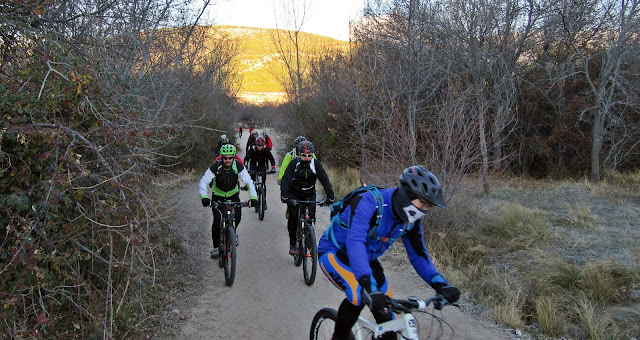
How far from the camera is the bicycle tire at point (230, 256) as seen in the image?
6508mm

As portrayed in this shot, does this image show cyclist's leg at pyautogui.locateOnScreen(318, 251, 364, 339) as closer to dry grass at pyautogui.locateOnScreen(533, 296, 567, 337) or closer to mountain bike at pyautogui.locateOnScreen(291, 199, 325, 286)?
mountain bike at pyautogui.locateOnScreen(291, 199, 325, 286)

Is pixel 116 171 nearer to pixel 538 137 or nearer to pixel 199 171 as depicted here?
pixel 199 171

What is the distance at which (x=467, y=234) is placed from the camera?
31.3 ft

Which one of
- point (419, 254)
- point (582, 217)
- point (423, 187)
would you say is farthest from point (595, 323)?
point (582, 217)

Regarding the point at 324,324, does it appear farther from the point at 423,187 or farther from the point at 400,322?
the point at 423,187

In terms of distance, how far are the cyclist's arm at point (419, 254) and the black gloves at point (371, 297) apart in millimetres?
566

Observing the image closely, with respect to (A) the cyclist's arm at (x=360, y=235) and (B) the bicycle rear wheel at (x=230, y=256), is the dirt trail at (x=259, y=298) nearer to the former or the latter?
(B) the bicycle rear wheel at (x=230, y=256)

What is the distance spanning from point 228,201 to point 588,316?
5.24m

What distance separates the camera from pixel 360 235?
3.15 metres

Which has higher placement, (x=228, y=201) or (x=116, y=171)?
(x=116, y=171)

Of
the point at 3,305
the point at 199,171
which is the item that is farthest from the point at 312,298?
the point at 199,171

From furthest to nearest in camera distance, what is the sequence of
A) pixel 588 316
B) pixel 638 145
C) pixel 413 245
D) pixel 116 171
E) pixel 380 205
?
pixel 638 145
pixel 588 316
pixel 116 171
pixel 413 245
pixel 380 205

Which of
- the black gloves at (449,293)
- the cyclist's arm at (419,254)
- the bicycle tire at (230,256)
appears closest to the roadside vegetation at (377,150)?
the bicycle tire at (230,256)

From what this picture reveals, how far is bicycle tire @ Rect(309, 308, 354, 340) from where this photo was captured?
11.8 feet
